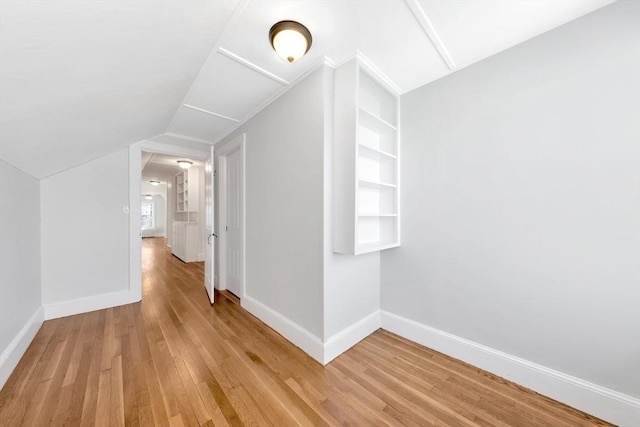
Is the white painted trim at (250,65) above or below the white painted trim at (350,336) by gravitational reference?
above

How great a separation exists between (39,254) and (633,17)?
536 cm

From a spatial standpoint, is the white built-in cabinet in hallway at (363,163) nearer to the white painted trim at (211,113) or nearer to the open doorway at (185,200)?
the white painted trim at (211,113)

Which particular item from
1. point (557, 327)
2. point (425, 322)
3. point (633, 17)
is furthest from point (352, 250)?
point (633, 17)

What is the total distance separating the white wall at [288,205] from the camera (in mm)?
1989

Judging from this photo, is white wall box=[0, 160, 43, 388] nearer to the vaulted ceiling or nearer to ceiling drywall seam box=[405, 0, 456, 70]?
the vaulted ceiling

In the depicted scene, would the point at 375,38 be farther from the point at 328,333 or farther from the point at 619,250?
the point at 328,333

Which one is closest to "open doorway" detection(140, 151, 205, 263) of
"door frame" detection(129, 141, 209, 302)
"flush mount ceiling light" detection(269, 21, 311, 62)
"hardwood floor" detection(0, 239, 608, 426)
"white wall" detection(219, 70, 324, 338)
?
"door frame" detection(129, 141, 209, 302)

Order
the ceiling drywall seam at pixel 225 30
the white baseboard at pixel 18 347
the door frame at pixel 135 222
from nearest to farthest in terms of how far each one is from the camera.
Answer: the ceiling drywall seam at pixel 225 30, the white baseboard at pixel 18 347, the door frame at pixel 135 222

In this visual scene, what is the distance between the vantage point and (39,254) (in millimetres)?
2592

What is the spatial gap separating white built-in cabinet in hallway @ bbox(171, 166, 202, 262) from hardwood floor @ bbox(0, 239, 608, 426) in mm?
3400

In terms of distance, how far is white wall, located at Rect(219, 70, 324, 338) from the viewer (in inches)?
78.3

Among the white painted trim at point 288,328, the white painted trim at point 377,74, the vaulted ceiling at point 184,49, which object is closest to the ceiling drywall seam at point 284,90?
the vaulted ceiling at point 184,49

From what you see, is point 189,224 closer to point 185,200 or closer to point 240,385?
point 185,200

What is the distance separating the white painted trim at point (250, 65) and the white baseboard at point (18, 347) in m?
2.77
